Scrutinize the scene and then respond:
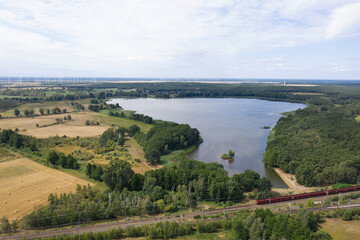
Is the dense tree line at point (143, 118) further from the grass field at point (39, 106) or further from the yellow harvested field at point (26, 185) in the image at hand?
the yellow harvested field at point (26, 185)

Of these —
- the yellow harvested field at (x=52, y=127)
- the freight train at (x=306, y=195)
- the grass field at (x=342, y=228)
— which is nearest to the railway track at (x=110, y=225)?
the freight train at (x=306, y=195)

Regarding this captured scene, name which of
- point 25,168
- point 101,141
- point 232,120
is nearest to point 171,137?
point 101,141

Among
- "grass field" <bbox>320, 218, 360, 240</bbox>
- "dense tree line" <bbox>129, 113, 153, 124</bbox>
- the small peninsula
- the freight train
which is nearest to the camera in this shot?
"grass field" <bbox>320, 218, 360, 240</bbox>

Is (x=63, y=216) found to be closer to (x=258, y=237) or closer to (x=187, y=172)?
(x=187, y=172)

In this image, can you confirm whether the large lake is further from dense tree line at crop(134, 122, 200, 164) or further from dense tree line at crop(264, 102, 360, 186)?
dense tree line at crop(134, 122, 200, 164)

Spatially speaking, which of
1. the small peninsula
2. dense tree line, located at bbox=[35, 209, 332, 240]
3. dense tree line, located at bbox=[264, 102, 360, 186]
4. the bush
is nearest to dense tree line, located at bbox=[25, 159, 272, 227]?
dense tree line, located at bbox=[35, 209, 332, 240]

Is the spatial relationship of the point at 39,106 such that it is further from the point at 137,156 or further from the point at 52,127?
the point at 137,156

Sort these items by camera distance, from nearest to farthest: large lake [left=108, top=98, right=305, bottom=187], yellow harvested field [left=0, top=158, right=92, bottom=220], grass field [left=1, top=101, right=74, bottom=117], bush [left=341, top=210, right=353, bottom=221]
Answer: bush [left=341, top=210, right=353, bottom=221] → yellow harvested field [left=0, top=158, right=92, bottom=220] → large lake [left=108, top=98, right=305, bottom=187] → grass field [left=1, top=101, right=74, bottom=117]
